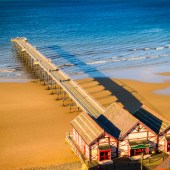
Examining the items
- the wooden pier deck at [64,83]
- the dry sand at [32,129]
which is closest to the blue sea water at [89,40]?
the wooden pier deck at [64,83]

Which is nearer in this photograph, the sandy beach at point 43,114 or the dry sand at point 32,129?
the dry sand at point 32,129

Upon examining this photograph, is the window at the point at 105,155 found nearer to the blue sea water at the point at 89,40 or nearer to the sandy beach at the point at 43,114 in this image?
the sandy beach at the point at 43,114

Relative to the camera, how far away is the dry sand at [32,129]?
27.2m

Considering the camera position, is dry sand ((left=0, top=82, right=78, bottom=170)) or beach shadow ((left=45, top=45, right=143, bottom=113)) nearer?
dry sand ((left=0, top=82, right=78, bottom=170))

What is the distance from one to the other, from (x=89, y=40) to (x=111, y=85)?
28891 millimetres

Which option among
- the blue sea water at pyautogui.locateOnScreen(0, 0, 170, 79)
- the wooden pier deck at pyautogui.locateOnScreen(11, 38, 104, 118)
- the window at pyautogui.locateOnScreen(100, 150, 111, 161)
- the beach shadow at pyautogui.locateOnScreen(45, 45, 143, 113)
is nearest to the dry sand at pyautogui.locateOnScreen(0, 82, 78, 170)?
the wooden pier deck at pyautogui.locateOnScreen(11, 38, 104, 118)

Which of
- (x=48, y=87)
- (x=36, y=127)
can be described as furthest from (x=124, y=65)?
(x=36, y=127)

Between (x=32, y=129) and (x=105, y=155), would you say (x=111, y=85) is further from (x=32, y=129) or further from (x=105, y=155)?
(x=105, y=155)

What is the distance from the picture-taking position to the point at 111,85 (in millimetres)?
43812

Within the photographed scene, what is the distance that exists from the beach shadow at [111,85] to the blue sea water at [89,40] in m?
0.14

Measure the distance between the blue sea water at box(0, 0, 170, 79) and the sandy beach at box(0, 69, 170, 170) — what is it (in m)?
6.00

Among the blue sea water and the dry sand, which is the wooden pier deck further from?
the blue sea water

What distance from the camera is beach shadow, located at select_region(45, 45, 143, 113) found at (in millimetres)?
37713

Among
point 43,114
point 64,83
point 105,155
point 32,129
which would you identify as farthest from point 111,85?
point 105,155
